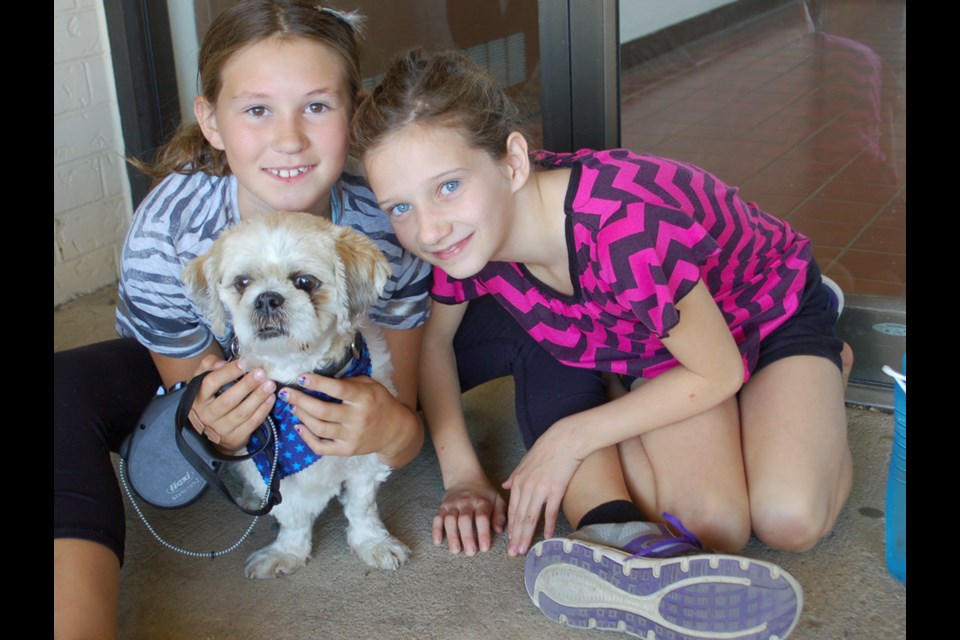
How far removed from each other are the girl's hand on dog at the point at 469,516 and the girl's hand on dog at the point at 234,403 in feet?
1.72

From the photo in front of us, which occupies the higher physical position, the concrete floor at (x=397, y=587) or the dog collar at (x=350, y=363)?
the dog collar at (x=350, y=363)

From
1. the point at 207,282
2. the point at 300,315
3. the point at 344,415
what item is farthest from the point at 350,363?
the point at 207,282

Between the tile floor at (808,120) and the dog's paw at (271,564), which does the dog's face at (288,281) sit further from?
the tile floor at (808,120)

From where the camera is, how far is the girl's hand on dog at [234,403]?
2.05 meters

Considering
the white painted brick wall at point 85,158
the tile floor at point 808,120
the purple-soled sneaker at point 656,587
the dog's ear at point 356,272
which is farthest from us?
the white painted brick wall at point 85,158

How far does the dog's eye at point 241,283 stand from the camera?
2.02 meters

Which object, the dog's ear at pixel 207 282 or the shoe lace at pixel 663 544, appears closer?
the shoe lace at pixel 663 544

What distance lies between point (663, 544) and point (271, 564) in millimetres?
882

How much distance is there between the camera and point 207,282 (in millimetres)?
2076

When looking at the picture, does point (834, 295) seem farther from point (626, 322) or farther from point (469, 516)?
point (469, 516)

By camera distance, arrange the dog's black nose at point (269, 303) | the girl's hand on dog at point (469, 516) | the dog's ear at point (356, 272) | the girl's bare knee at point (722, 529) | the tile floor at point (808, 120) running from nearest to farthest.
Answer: the dog's black nose at point (269, 303) → the dog's ear at point (356, 272) → the girl's bare knee at point (722, 529) → the girl's hand on dog at point (469, 516) → the tile floor at point (808, 120)

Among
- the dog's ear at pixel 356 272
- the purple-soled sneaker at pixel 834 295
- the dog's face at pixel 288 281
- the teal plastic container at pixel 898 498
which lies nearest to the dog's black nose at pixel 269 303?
the dog's face at pixel 288 281

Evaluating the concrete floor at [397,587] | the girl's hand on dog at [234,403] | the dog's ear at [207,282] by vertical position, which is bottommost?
the concrete floor at [397,587]
